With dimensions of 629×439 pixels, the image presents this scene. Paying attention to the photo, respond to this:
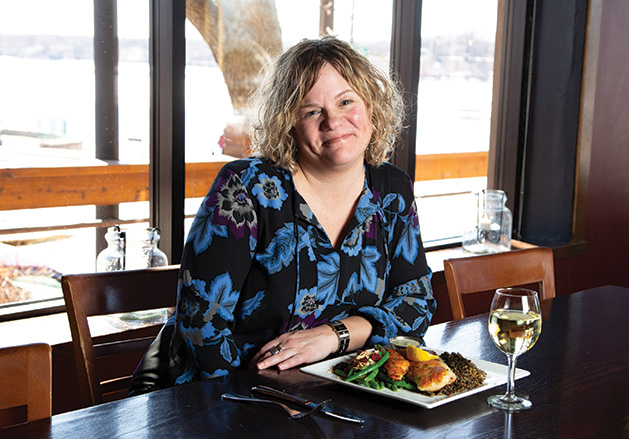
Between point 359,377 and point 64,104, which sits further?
point 64,104

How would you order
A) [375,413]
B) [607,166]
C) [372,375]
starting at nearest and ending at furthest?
[375,413] → [372,375] → [607,166]

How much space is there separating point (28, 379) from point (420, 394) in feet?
1.92

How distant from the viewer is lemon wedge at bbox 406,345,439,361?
47.3 inches

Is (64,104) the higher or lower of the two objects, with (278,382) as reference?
higher

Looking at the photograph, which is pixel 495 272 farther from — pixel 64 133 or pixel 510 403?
pixel 64 133

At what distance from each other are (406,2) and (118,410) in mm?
2427

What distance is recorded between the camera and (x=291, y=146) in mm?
1688

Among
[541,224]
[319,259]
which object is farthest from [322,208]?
[541,224]

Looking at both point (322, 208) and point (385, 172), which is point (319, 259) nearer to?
point (322, 208)

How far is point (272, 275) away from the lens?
5.07 ft

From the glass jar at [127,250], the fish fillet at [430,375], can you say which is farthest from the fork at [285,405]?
the glass jar at [127,250]

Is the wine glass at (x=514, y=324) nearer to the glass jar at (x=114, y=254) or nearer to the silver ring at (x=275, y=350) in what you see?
the silver ring at (x=275, y=350)

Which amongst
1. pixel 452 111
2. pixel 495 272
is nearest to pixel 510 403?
pixel 495 272

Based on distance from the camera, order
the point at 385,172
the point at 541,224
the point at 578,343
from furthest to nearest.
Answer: the point at 541,224 < the point at 385,172 < the point at 578,343
